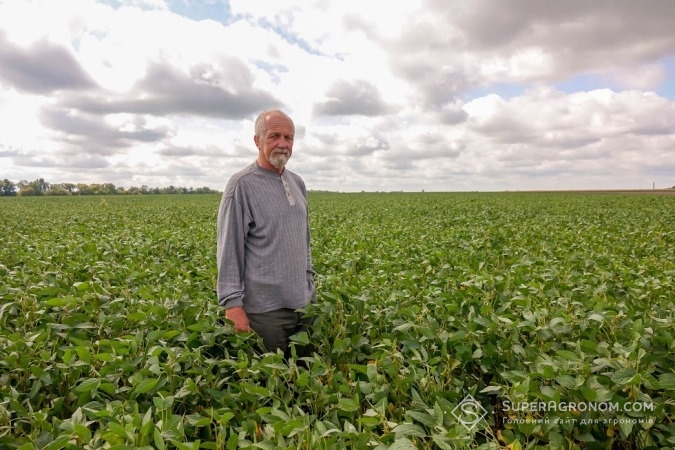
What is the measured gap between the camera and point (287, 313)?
3.26 meters

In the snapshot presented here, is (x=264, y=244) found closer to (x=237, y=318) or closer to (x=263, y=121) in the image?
(x=237, y=318)

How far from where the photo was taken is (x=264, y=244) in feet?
10.4

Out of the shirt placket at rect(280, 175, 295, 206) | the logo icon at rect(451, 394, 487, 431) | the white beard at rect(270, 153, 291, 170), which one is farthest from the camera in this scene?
the shirt placket at rect(280, 175, 295, 206)

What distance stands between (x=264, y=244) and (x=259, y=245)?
4 centimetres

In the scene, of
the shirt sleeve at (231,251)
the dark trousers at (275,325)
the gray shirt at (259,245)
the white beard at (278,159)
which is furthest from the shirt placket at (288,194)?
the dark trousers at (275,325)

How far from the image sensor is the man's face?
309cm

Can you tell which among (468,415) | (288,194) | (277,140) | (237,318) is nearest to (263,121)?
(277,140)

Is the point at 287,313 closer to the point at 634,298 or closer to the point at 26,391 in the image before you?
the point at 26,391

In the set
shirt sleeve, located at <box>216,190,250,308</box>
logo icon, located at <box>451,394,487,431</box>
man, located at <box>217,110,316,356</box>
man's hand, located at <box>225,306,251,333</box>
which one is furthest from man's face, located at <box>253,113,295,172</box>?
logo icon, located at <box>451,394,487,431</box>

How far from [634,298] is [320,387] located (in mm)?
3574

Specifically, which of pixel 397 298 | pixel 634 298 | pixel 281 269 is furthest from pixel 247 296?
pixel 634 298

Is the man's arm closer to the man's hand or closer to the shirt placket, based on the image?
the man's hand

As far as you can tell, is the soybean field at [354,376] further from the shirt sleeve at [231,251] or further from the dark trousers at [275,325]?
the shirt sleeve at [231,251]

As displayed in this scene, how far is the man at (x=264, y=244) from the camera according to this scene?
3059mm
